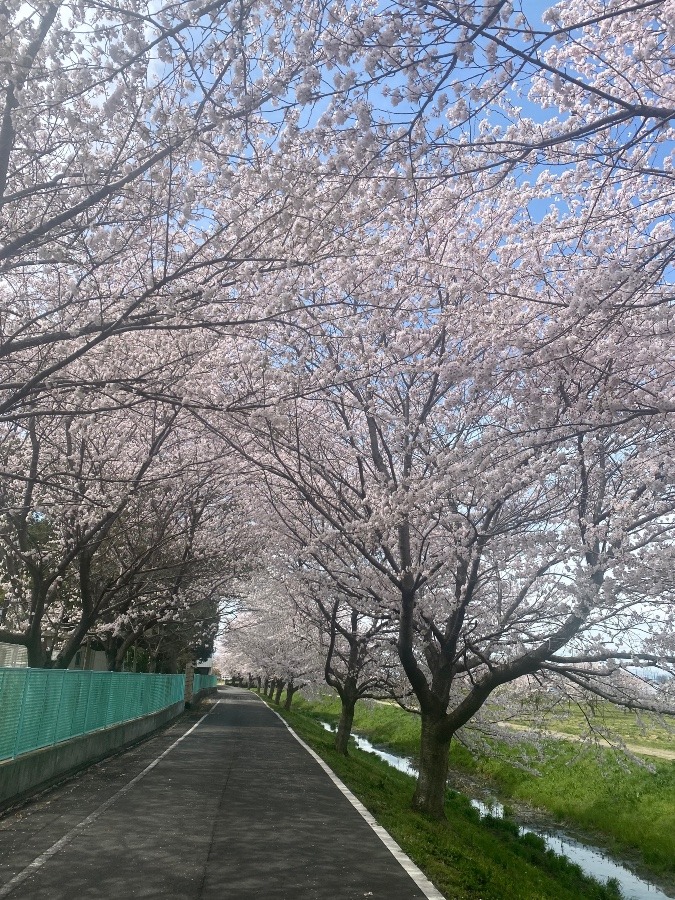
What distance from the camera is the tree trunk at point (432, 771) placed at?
1309 centimetres

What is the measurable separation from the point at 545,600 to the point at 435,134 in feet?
27.1

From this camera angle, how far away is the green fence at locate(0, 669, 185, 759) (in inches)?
411

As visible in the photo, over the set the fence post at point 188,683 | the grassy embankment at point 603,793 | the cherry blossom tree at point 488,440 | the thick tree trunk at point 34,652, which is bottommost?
the grassy embankment at point 603,793

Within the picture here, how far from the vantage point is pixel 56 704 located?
12.9m

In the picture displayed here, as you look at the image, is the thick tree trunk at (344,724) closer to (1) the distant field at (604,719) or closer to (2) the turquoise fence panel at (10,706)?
(1) the distant field at (604,719)

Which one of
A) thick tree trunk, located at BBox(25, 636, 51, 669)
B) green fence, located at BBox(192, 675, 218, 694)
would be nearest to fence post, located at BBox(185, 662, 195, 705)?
green fence, located at BBox(192, 675, 218, 694)

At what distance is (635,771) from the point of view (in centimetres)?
2431

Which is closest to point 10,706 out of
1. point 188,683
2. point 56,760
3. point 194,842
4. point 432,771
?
point 56,760

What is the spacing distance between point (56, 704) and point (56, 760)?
887mm

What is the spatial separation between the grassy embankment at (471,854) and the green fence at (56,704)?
5.22 metres

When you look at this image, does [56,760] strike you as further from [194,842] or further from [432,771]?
[432,771]

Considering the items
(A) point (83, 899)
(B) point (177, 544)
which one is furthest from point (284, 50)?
(B) point (177, 544)

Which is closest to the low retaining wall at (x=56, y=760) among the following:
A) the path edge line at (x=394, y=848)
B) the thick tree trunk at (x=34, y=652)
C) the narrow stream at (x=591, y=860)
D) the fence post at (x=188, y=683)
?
the thick tree trunk at (x=34, y=652)

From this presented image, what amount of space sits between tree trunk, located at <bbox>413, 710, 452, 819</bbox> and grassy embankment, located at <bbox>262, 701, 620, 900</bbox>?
288 mm
